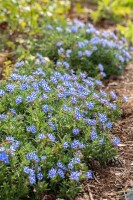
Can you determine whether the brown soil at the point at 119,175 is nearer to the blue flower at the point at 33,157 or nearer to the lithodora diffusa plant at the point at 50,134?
the lithodora diffusa plant at the point at 50,134

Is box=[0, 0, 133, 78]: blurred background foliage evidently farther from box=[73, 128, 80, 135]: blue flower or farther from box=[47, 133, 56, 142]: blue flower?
box=[47, 133, 56, 142]: blue flower

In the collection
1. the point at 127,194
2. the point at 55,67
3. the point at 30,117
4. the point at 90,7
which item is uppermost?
the point at 90,7

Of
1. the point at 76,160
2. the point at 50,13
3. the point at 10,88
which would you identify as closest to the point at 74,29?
the point at 50,13

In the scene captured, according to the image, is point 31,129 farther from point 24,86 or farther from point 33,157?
point 24,86

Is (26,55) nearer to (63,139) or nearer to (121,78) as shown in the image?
(121,78)

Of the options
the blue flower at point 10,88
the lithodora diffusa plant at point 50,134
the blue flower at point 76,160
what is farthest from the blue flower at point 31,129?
the blue flower at point 10,88

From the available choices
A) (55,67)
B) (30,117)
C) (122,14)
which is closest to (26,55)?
(55,67)
